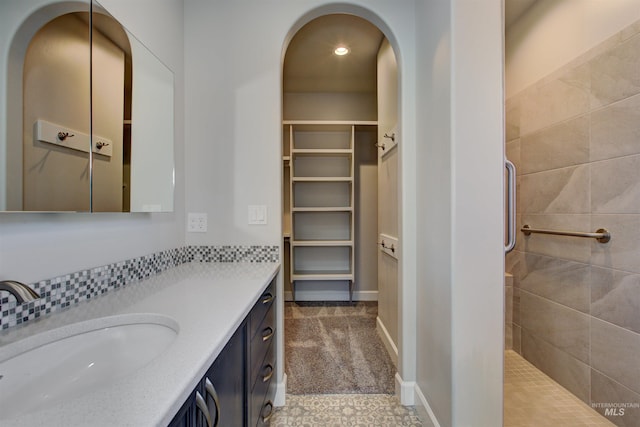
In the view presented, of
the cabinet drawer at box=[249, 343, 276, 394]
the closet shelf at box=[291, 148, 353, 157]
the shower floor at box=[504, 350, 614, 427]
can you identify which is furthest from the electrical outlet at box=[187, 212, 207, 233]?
the shower floor at box=[504, 350, 614, 427]

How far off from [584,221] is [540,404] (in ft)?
3.81

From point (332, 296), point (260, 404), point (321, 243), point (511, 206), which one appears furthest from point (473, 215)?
point (332, 296)

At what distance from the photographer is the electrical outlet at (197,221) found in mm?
1743

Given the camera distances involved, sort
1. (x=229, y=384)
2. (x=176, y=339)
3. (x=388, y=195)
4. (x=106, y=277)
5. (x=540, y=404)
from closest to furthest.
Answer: (x=176, y=339) < (x=229, y=384) < (x=106, y=277) < (x=540, y=404) < (x=388, y=195)

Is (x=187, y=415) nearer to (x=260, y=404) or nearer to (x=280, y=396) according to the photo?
(x=260, y=404)

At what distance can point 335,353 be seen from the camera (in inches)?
91.4

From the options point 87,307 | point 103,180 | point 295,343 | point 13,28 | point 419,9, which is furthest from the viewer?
point 295,343

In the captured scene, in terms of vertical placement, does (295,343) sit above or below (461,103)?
below

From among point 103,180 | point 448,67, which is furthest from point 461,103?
point 103,180

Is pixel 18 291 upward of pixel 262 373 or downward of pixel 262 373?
upward

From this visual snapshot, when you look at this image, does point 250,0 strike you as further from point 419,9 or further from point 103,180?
point 103,180

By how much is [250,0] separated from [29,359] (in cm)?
203

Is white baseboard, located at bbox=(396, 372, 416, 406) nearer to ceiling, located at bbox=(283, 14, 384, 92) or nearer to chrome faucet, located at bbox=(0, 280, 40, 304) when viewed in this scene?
chrome faucet, located at bbox=(0, 280, 40, 304)

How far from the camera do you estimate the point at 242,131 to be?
1.73m
